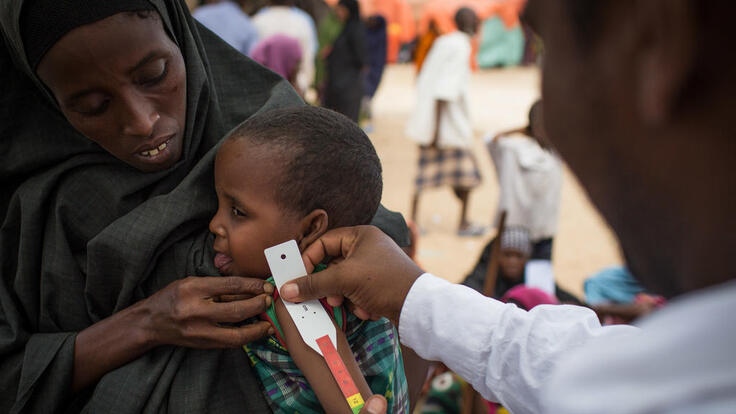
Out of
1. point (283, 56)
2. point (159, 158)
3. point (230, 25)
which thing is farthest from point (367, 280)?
point (230, 25)

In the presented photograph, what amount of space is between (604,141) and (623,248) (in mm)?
159

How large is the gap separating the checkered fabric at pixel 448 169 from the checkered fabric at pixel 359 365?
5152mm

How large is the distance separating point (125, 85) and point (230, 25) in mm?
5380

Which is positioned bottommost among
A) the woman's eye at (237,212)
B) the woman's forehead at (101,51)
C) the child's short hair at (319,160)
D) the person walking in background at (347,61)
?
the person walking in background at (347,61)

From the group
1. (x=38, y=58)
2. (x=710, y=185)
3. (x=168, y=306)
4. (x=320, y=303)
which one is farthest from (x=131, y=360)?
(x=710, y=185)

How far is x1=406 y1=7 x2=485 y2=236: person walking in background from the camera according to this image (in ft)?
21.9

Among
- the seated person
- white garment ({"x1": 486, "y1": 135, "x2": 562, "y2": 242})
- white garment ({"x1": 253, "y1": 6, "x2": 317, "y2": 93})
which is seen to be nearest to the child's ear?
Result: the seated person

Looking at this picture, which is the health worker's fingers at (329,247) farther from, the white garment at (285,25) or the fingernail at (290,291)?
the white garment at (285,25)

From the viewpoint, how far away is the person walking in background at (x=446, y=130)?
6676mm

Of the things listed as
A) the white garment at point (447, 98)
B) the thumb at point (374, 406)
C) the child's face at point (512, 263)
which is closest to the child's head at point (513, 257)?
the child's face at point (512, 263)

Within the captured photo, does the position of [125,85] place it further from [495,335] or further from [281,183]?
[495,335]

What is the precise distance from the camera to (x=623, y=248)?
0.76m

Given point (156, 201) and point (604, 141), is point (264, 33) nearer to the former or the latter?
point (156, 201)

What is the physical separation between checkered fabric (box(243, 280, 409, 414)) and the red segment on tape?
0.12 m
